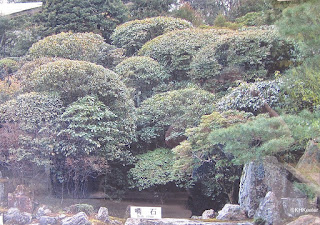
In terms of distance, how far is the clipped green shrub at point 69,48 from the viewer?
1313 cm

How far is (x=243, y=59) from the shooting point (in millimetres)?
11906

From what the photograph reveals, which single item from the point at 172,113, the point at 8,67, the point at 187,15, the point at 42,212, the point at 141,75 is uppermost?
the point at 187,15

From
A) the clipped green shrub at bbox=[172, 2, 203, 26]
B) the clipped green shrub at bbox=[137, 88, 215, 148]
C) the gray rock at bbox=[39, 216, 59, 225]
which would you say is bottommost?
the gray rock at bbox=[39, 216, 59, 225]

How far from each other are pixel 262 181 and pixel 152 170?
10.5 feet

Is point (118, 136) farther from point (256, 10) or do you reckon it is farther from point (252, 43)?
point (256, 10)

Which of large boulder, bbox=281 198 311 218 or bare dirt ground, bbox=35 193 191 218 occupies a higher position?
large boulder, bbox=281 198 311 218

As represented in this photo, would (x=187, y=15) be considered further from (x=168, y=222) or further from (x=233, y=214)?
(x=168, y=222)

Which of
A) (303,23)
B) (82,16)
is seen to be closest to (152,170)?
(303,23)

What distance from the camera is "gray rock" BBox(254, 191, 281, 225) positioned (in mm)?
6969

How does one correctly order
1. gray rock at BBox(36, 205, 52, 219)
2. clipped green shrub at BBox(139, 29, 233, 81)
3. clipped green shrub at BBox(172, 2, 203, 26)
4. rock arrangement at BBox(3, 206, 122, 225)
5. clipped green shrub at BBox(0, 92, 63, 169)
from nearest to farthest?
1. rock arrangement at BBox(3, 206, 122, 225)
2. gray rock at BBox(36, 205, 52, 219)
3. clipped green shrub at BBox(0, 92, 63, 169)
4. clipped green shrub at BBox(139, 29, 233, 81)
5. clipped green shrub at BBox(172, 2, 203, 26)

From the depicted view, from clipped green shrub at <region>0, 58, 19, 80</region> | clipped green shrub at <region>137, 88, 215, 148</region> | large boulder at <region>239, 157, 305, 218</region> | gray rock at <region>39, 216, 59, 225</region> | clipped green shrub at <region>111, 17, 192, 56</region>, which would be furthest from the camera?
clipped green shrub at <region>111, 17, 192, 56</region>

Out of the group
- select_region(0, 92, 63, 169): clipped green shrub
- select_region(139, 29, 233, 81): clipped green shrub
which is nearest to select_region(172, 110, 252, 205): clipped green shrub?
select_region(0, 92, 63, 169): clipped green shrub

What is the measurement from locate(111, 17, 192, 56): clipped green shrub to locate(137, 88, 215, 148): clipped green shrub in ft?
15.7

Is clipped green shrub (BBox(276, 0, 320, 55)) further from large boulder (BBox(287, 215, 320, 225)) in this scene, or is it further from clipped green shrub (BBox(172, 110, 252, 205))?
large boulder (BBox(287, 215, 320, 225))
